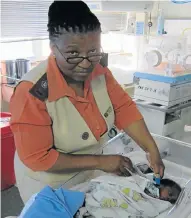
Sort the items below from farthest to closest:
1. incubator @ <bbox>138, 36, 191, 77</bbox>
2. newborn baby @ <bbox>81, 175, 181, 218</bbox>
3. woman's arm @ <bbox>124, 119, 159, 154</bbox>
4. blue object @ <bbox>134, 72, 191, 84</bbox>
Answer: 1. incubator @ <bbox>138, 36, 191, 77</bbox>
2. blue object @ <bbox>134, 72, 191, 84</bbox>
3. woman's arm @ <bbox>124, 119, 159, 154</bbox>
4. newborn baby @ <bbox>81, 175, 181, 218</bbox>

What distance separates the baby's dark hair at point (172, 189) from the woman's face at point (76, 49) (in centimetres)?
55

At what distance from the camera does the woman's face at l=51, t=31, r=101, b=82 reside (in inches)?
37.1

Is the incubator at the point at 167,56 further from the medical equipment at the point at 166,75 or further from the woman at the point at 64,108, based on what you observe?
the woman at the point at 64,108

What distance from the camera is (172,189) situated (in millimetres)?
1160

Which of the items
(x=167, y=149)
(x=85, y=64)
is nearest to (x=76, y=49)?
(x=85, y=64)

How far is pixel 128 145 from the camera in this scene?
1.58 m

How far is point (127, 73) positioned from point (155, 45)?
1.10 feet

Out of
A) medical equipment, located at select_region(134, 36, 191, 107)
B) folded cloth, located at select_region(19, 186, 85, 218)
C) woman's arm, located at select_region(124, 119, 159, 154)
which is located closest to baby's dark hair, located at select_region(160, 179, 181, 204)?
woman's arm, located at select_region(124, 119, 159, 154)

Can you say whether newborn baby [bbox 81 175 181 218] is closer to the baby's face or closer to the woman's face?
A: the baby's face

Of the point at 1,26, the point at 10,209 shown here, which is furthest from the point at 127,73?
the point at 10,209

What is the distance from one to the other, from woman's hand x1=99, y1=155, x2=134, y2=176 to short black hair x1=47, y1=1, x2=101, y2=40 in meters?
0.45

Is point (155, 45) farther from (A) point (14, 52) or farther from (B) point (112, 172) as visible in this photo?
(B) point (112, 172)

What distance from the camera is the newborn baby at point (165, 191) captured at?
1.10 metres

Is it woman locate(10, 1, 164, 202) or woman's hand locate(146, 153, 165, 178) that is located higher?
woman locate(10, 1, 164, 202)
